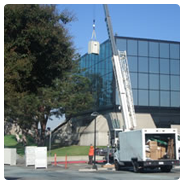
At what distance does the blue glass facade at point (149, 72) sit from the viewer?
46750mm

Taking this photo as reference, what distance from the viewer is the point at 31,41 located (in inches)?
615

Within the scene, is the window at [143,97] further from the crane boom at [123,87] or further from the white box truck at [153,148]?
the white box truck at [153,148]

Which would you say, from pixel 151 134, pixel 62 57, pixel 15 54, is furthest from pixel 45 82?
pixel 151 134

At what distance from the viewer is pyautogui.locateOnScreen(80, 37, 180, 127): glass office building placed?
46.8 meters

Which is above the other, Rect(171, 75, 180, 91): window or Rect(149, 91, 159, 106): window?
Rect(171, 75, 180, 91): window

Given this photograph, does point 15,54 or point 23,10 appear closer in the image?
point 15,54

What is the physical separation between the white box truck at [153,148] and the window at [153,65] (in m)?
27.5

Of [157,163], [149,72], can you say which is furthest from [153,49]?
[157,163]

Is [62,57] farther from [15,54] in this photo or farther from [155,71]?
[155,71]

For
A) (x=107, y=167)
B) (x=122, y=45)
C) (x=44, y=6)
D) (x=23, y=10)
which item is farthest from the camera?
(x=122, y=45)

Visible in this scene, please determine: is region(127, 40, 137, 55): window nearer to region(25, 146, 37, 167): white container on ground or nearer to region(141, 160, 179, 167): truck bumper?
region(25, 146, 37, 167): white container on ground

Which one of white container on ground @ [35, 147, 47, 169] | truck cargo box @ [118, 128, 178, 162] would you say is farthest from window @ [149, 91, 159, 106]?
truck cargo box @ [118, 128, 178, 162]

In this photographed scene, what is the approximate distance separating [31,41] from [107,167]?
1296 centimetres

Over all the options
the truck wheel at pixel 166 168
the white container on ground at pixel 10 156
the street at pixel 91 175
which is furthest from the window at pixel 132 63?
the street at pixel 91 175
